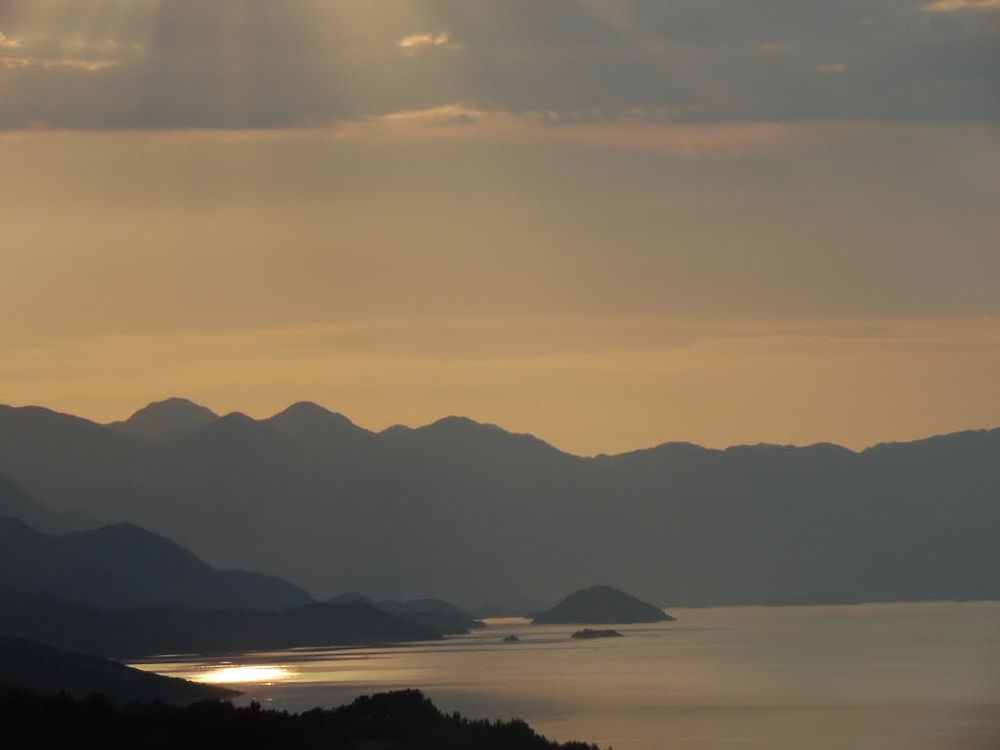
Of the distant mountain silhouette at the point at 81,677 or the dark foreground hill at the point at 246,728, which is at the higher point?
A: the distant mountain silhouette at the point at 81,677

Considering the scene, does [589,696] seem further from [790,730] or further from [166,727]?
[166,727]

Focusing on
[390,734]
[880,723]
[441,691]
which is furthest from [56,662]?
[390,734]

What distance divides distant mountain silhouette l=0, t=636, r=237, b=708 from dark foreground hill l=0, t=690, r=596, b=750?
51.5 metres

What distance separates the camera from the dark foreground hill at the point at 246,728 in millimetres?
89938

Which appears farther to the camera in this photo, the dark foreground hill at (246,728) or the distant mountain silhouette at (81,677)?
the distant mountain silhouette at (81,677)

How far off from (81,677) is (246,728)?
72.5 m

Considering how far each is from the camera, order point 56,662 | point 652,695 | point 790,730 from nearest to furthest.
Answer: point 790,730 < point 56,662 < point 652,695

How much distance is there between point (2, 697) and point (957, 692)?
114691mm

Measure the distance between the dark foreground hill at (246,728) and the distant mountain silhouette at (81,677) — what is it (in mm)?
51466

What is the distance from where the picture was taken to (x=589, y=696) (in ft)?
643

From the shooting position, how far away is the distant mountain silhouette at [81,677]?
154375mm

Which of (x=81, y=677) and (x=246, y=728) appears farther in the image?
(x=81, y=677)

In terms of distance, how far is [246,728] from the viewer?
90.8m

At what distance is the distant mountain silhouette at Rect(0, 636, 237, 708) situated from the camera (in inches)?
6078
